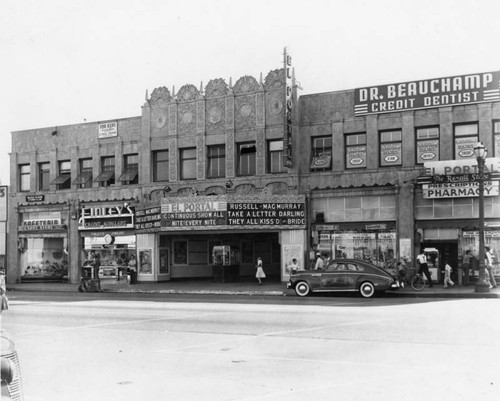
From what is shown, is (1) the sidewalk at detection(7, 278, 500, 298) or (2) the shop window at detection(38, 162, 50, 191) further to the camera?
(2) the shop window at detection(38, 162, 50, 191)

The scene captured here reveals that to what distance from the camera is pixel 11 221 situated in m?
42.4

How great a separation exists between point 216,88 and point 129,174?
7.31 metres

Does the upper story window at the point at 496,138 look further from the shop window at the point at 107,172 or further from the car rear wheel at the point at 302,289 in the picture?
the shop window at the point at 107,172

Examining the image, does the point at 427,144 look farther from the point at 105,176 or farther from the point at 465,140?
the point at 105,176

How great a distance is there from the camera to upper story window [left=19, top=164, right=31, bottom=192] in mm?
42247

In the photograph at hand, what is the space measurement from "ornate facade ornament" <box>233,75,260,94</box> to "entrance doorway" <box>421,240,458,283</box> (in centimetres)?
1180

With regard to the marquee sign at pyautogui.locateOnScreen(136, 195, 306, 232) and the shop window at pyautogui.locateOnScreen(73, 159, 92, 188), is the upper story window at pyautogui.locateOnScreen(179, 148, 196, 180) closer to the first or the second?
the marquee sign at pyautogui.locateOnScreen(136, 195, 306, 232)

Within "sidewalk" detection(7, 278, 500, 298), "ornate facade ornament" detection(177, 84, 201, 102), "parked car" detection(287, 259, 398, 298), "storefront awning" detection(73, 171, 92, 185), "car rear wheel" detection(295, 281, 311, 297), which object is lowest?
"sidewalk" detection(7, 278, 500, 298)

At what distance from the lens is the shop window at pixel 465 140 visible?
2969 centimetres

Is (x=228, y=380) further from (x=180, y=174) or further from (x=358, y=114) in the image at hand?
(x=180, y=174)

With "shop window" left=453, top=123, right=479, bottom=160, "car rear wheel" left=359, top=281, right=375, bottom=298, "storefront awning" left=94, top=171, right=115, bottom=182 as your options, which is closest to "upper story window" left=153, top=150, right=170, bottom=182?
"storefront awning" left=94, top=171, right=115, bottom=182

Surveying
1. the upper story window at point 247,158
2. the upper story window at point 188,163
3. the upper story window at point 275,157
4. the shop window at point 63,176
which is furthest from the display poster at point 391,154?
the shop window at point 63,176

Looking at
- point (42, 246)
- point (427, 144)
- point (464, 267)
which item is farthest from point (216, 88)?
point (464, 267)

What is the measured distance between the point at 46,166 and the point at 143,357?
3244 cm
